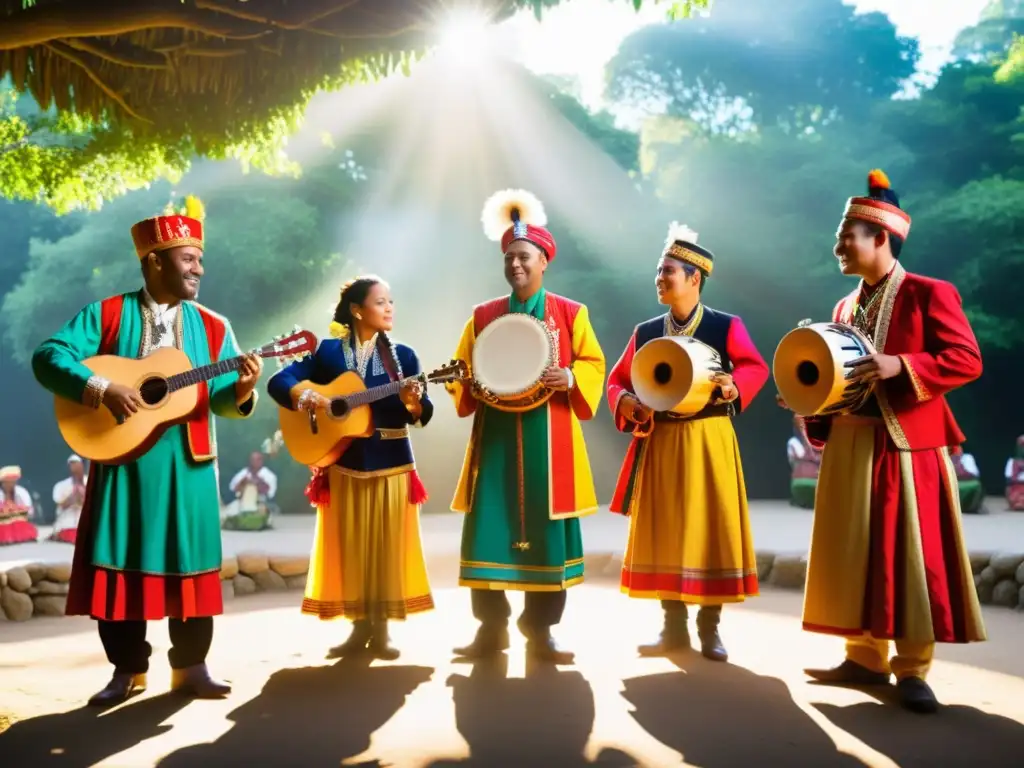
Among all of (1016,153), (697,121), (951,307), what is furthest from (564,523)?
(697,121)

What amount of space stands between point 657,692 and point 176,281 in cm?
265

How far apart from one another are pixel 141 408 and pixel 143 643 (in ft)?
3.40

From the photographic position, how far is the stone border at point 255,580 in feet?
21.1

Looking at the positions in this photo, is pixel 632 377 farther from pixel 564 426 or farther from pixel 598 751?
pixel 598 751

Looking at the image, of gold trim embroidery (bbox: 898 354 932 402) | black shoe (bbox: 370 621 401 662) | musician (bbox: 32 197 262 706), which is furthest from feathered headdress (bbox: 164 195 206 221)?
gold trim embroidery (bbox: 898 354 932 402)

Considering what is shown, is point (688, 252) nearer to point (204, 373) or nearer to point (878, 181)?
point (878, 181)

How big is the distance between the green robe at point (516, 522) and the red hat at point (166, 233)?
1553 mm

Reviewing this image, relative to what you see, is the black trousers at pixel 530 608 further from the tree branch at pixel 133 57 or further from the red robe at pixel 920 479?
the tree branch at pixel 133 57

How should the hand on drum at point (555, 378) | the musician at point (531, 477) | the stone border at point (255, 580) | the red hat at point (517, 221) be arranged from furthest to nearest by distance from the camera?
the stone border at point (255, 580), the red hat at point (517, 221), the musician at point (531, 477), the hand on drum at point (555, 378)

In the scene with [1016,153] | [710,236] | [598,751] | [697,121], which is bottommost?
[598,751]

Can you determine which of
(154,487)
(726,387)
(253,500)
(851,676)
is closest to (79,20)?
(154,487)

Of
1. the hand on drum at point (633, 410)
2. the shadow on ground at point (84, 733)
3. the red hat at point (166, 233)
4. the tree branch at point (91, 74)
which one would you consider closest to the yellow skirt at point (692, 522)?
the hand on drum at point (633, 410)

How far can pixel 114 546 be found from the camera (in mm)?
3846

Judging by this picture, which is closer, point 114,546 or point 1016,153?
point 114,546
